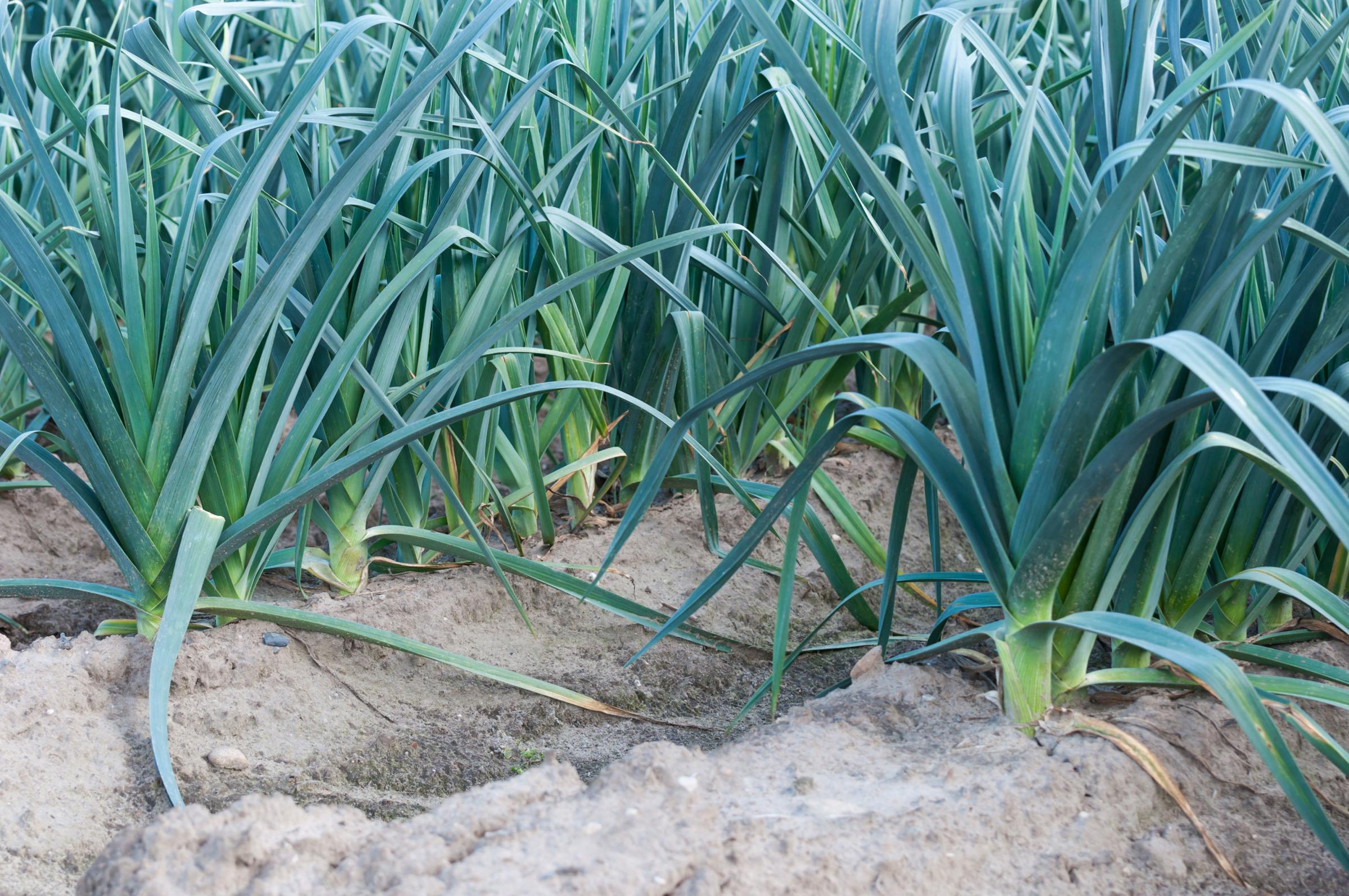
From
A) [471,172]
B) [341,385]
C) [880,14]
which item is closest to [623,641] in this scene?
[341,385]

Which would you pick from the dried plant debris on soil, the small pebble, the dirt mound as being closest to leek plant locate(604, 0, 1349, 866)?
the dirt mound

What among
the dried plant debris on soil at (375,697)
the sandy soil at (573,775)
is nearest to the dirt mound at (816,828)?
the sandy soil at (573,775)

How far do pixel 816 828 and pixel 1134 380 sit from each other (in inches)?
→ 19.6

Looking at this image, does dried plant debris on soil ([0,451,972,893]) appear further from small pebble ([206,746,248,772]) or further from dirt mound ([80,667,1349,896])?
dirt mound ([80,667,1349,896])

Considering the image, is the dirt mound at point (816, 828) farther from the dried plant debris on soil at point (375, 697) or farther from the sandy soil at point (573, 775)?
the dried plant debris on soil at point (375, 697)

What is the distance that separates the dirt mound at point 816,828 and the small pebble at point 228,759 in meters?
0.32

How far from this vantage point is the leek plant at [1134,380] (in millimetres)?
862

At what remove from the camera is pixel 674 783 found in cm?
89

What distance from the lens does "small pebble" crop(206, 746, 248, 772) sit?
114 cm

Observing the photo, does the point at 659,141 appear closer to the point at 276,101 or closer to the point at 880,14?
the point at 276,101

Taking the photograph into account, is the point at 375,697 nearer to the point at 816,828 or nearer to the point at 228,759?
the point at 228,759

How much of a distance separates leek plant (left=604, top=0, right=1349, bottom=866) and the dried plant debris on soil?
0.27 metres

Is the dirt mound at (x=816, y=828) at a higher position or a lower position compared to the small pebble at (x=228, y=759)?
higher

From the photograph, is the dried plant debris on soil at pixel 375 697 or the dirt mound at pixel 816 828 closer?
the dirt mound at pixel 816 828
